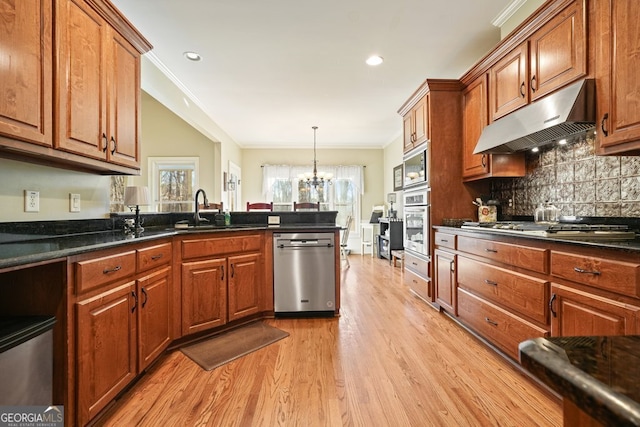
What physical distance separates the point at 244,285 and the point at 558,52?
2924 millimetres

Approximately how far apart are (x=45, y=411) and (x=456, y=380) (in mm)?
2095

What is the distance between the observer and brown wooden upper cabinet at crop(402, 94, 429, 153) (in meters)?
3.25

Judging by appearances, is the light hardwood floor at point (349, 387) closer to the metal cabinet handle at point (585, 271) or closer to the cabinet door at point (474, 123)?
the metal cabinet handle at point (585, 271)

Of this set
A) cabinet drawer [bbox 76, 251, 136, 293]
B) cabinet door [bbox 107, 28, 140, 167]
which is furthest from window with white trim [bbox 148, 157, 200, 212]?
cabinet drawer [bbox 76, 251, 136, 293]

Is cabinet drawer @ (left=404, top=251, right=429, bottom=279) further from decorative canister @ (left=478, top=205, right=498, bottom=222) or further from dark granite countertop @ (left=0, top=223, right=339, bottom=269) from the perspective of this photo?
dark granite countertop @ (left=0, top=223, right=339, bottom=269)

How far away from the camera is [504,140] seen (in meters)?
2.37

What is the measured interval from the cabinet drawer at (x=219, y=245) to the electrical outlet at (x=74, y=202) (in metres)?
0.73

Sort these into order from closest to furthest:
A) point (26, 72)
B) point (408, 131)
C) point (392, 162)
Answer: point (26, 72)
point (408, 131)
point (392, 162)

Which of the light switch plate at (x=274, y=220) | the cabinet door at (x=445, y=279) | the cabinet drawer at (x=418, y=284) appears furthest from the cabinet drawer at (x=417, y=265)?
the light switch plate at (x=274, y=220)

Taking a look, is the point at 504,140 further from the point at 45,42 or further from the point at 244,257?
the point at 45,42

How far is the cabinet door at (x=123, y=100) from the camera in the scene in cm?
193

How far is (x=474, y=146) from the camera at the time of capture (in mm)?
2947

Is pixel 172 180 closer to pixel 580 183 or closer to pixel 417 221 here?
pixel 417 221

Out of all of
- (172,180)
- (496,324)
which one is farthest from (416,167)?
(172,180)
